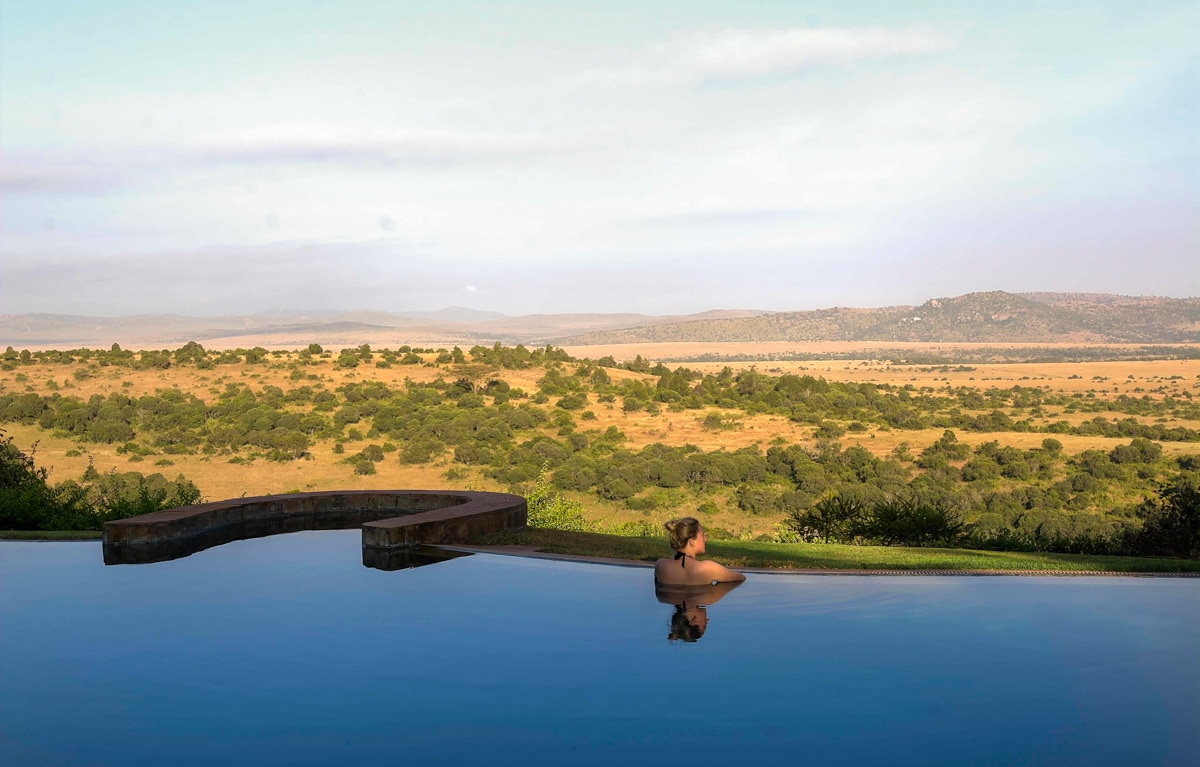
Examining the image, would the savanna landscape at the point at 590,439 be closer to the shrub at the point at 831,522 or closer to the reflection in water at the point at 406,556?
the shrub at the point at 831,522

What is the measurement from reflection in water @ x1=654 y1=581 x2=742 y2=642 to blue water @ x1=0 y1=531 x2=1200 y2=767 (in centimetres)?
10

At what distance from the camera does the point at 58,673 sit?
233 inches

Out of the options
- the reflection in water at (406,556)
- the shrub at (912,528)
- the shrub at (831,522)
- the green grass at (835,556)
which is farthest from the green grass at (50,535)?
the shrub at (912,528)

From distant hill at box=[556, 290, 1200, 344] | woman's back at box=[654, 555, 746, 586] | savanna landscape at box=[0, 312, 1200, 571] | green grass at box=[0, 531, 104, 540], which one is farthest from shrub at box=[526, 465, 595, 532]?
distant hill at box=[556, 290, 1200, 344]

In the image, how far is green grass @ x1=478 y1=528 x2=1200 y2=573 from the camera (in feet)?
30.6

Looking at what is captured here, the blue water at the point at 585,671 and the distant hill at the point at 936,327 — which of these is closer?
the blue water at the point at 585,671

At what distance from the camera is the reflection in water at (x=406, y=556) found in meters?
9.57

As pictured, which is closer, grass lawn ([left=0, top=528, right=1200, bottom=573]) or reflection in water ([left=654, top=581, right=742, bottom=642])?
reflection in water ([left=654, top=581, right=742, bottom=642])

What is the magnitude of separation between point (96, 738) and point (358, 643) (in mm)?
1933

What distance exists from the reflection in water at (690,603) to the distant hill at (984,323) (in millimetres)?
136768

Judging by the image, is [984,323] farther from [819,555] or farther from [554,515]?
[819,555]

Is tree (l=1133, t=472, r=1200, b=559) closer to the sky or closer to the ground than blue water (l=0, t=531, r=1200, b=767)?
closer to the ground

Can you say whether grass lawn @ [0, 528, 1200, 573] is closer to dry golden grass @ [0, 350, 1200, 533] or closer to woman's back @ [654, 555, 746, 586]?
woman's back @ [654, 555, 746, 586]

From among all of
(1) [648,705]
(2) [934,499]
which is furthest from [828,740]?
(2) [934,499]
